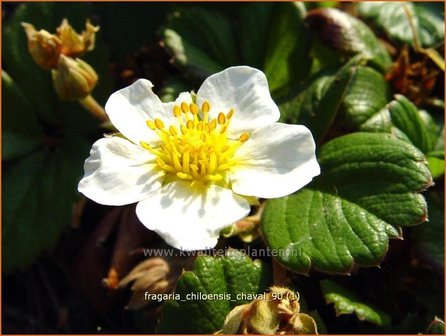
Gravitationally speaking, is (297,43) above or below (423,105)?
above

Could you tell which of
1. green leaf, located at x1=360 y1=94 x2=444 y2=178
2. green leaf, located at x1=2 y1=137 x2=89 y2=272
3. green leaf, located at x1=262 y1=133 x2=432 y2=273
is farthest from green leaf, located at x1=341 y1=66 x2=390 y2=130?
green leaf, located at x1=2 y1=137 x2=89 y2=272

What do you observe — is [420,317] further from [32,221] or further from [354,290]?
[32,221]

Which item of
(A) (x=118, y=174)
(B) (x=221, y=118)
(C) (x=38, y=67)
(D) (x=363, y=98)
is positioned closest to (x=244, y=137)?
(B) (x=221, y=118)

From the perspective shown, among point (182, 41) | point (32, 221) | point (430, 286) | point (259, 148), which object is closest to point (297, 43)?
point (182, 41)

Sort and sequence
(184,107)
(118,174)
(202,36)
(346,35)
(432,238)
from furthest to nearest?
(202,36)
(346,35)
(432,238)
(184,107)
(118,174)

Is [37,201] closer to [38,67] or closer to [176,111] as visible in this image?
[38,67]

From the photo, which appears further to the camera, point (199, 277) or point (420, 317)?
point (420, 317)
